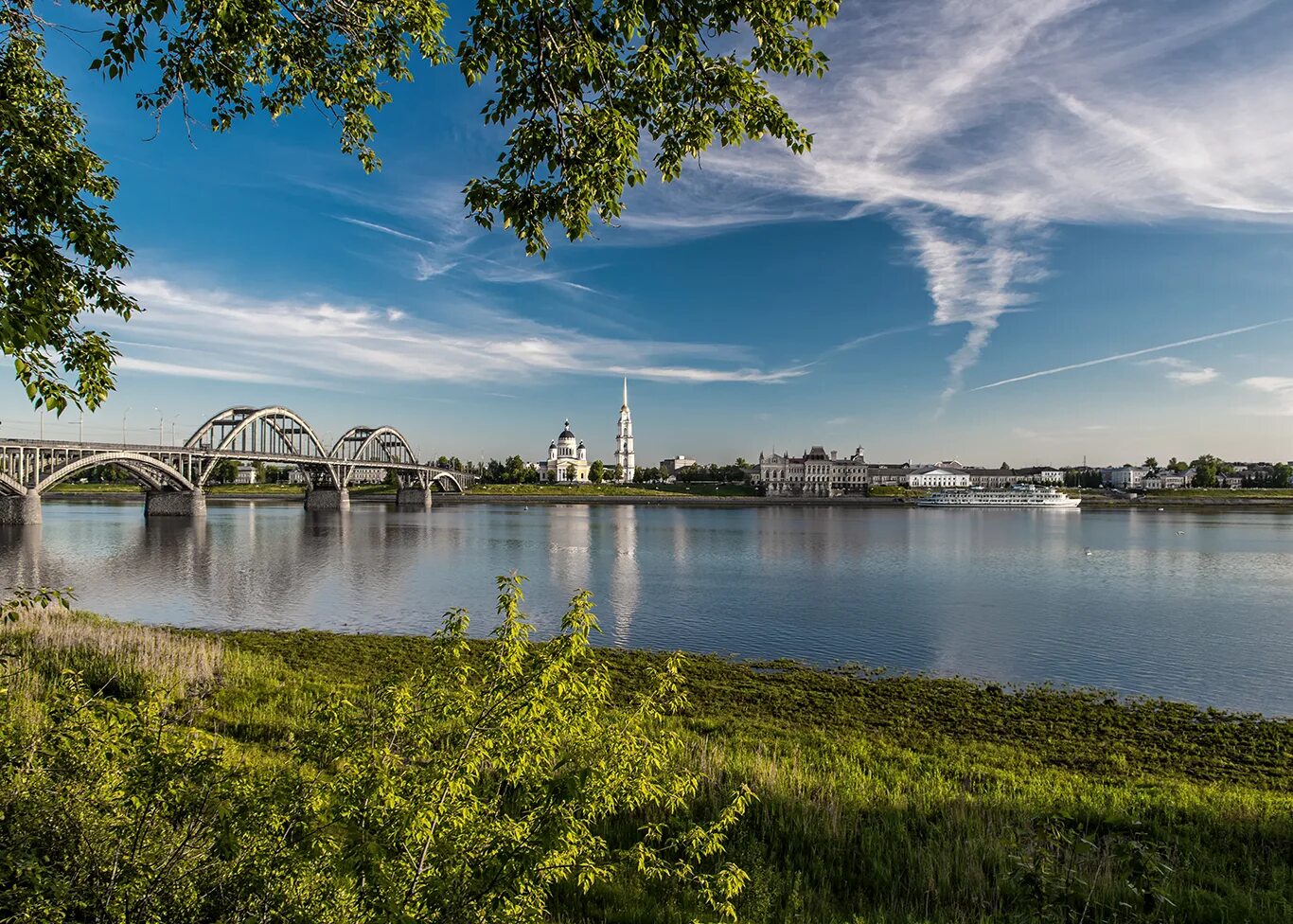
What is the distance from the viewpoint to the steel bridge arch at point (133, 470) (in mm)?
69812

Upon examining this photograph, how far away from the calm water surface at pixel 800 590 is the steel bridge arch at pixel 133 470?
6880mm

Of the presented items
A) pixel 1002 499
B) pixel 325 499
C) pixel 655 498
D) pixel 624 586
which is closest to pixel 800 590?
pixel 624 586

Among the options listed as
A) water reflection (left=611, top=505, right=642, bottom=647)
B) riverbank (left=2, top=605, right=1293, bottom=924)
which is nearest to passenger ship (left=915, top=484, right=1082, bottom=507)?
water reflection (left=611, top=505, right=642, bottom=647)

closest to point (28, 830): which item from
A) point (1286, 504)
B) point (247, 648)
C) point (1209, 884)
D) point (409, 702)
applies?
point (409, 702)

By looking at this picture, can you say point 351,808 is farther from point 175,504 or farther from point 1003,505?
point 1003,505

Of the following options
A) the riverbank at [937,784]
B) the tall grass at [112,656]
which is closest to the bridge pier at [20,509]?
the tall grass at [112,656]

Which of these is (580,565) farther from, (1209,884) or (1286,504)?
(1286,504)

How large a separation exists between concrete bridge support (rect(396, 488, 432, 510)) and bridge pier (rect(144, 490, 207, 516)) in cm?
4846

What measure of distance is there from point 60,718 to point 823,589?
33.8 m

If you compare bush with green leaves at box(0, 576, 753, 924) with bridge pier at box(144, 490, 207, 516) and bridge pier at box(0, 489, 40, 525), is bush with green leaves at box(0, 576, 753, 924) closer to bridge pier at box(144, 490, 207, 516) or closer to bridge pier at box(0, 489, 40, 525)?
bridge pier at box(0, 489, 40, 525)

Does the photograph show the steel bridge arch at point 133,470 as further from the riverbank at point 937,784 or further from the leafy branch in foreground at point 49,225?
the leafy branch in foreground at point 49,225

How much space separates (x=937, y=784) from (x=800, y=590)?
25.8 m

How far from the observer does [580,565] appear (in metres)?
44.9

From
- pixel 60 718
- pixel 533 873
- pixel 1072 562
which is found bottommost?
pixel 1072 562
